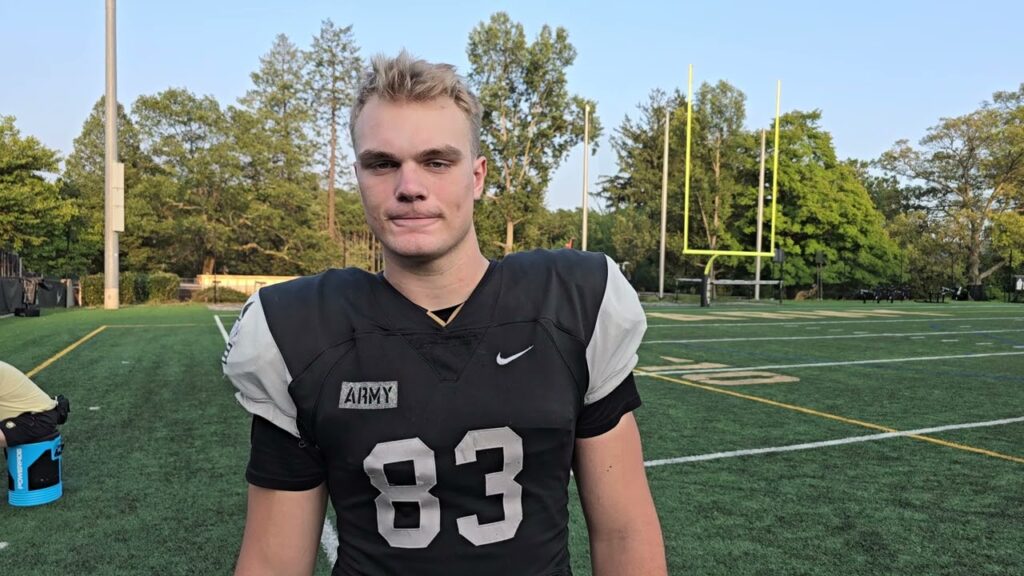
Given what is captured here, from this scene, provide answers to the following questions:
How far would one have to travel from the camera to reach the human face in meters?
1.32

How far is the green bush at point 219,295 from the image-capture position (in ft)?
91.8

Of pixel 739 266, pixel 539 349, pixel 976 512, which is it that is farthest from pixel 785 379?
pixel 739 266

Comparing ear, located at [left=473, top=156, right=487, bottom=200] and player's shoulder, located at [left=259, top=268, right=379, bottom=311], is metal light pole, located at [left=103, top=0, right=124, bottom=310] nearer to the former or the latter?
player's shoulder, located at [left=259, top=268, right=379, bottom=311]

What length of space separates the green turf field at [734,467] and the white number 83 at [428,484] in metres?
2.07

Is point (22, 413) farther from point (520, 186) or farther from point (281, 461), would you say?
point (520, 186)

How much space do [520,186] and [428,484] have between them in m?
37.9

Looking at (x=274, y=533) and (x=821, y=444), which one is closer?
(x=274, y=533)

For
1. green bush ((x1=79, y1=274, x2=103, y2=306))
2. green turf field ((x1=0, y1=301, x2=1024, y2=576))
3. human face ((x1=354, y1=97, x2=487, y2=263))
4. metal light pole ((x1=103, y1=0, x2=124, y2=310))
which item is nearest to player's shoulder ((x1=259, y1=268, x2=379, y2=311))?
human face ((x1=354, y1=97, x2=487, y2=263))

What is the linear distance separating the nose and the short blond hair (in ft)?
0.43

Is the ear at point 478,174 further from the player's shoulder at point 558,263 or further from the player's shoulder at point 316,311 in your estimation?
the player's shoulder at point 316,311

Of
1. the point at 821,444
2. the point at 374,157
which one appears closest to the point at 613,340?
the point at 374,157

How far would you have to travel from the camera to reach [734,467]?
4723 millimetres

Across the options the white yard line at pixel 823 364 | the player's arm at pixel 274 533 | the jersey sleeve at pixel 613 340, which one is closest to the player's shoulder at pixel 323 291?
the player's arm at pixel 274 533

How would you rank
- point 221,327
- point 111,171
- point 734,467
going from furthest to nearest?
point 111,171
point 221,327
point 734,467
